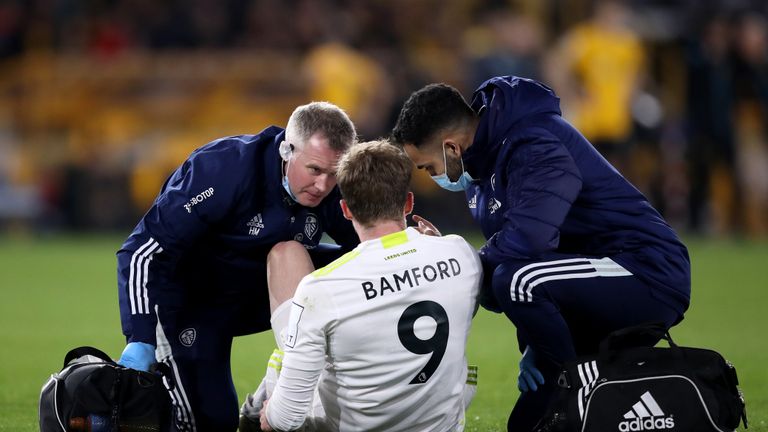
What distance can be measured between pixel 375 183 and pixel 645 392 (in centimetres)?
125

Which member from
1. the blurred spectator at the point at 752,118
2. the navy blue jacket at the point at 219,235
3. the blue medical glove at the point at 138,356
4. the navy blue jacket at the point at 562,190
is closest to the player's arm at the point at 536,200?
the navy blue jacket at the point at 562,190

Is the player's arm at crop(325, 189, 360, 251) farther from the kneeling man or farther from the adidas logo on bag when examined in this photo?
the adidas logo on bag

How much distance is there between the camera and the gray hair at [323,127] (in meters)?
4.89

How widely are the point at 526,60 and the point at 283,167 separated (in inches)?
390

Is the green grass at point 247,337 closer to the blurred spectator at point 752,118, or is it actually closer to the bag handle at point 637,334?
the bag handle at point 637,334

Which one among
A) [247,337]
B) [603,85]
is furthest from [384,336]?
[603,85]

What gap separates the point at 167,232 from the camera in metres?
4.89

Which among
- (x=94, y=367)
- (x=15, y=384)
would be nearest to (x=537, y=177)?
(x=94, y=367)

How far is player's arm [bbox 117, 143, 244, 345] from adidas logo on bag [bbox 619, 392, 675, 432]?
1.94 m

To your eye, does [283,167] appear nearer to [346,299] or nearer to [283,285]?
[283,285]

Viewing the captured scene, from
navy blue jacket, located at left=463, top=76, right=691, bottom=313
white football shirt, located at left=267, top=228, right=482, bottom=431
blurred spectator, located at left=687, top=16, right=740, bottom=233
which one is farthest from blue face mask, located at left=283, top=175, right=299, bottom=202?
blurred spectator, located at left=687, top=16, right=740, bottom=233

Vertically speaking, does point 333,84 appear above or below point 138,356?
above

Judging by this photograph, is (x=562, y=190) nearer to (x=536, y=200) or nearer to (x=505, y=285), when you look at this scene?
(x=536, y=200)

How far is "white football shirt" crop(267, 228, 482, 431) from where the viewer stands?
13.2 ft
